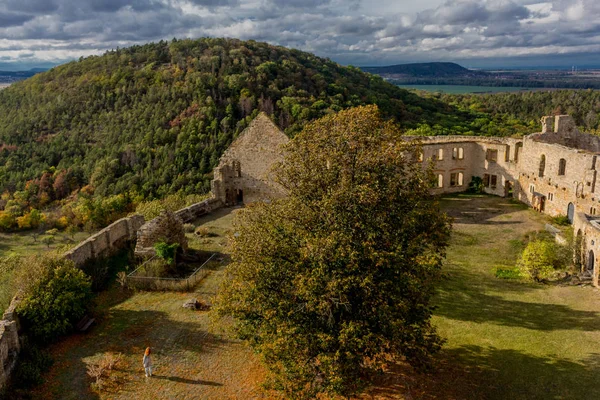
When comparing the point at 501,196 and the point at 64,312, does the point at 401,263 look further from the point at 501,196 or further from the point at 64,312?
the point at 501,196

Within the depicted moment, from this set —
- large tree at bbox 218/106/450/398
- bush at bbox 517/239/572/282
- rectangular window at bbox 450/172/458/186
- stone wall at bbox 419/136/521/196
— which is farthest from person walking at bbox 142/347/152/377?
rectangular window at bbox 450/172/458/186

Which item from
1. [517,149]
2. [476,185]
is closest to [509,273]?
[517,149]

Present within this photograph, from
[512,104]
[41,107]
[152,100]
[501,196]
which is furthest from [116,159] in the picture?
[512,104]

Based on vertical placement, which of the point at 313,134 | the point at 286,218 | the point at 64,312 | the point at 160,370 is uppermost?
the point at 313,134

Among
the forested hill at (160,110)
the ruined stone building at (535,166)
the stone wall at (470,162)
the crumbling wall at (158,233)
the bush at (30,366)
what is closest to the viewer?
the bush at (30,366)

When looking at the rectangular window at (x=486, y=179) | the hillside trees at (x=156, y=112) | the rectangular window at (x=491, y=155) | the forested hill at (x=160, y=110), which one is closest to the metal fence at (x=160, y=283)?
the rectangular window at (x=486, y=179)

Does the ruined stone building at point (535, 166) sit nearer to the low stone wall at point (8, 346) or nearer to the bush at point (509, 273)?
the bush at point (509, 273)

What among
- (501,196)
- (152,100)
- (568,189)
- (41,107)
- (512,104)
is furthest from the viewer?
(512,104)

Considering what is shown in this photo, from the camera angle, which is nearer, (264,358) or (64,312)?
(264,358)
